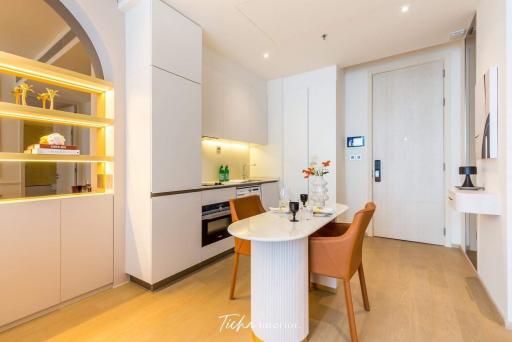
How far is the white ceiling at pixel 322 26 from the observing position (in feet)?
7.97

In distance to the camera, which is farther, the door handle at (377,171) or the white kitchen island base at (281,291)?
the door handle at (377,171)

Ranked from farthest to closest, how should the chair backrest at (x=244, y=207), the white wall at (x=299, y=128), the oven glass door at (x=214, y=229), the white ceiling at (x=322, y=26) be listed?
1. the white wall at (x=299, y=128)
2. the oven glass door at (x=214, y=229)
3. the white ceiling at (x=322, y=26)
4. the chair backrest at (x=244, y=207)

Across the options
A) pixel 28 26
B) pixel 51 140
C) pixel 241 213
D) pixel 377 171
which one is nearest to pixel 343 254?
pixel 241 213

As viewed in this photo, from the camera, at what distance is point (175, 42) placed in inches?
97.7

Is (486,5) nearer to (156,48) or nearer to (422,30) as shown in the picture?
(422,30)

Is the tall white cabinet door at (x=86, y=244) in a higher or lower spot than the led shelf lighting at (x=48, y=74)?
lower

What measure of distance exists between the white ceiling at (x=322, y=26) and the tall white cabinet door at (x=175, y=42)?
4.0 inches

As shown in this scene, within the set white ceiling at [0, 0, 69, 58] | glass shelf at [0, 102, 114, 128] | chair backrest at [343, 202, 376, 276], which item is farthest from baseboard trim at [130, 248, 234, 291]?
white ceiling at [0, 0, 69, 58]

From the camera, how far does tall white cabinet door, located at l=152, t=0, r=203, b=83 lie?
2.31 metres

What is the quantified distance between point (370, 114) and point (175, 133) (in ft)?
10.4

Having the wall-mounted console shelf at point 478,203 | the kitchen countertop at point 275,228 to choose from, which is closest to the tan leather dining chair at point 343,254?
the kitchen countertop at point 275,228

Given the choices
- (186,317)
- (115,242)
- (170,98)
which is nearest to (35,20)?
(170,98)

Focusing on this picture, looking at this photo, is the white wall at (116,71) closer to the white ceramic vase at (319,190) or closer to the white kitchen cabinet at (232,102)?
the white kitchen cabinet at (232,102)

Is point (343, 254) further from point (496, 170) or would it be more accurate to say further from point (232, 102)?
point (232, 102)
